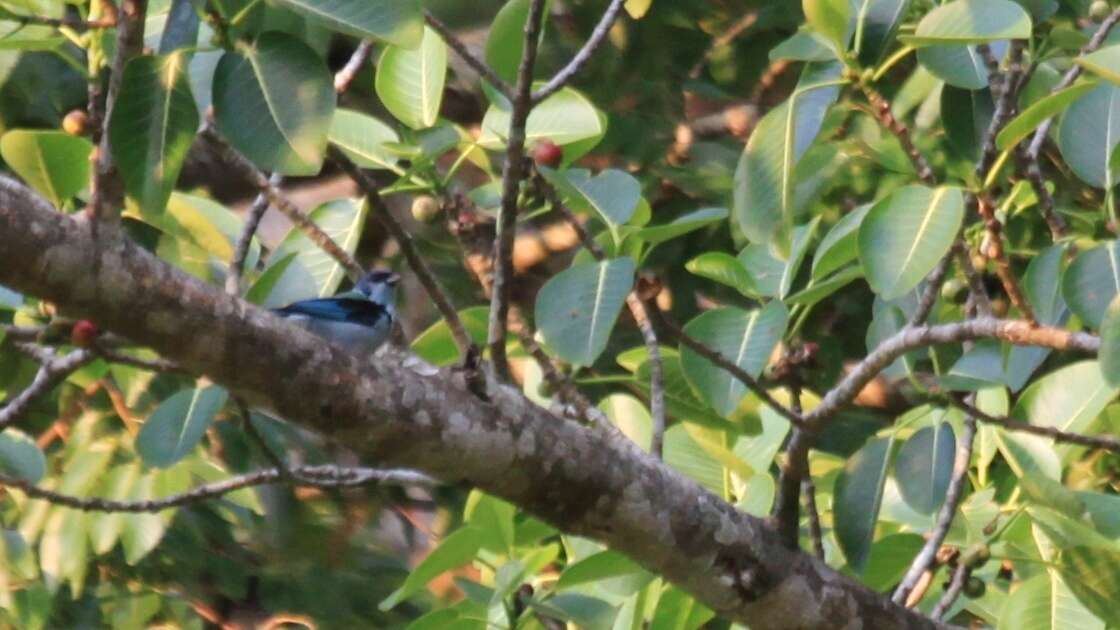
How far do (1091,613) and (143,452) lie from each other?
4.96 ft

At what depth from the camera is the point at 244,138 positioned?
1880 mm

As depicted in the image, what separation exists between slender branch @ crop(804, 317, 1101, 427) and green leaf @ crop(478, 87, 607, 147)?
0.61 metres

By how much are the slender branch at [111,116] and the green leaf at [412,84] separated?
2.63ft

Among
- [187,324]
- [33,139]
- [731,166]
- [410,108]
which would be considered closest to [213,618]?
[731,166]

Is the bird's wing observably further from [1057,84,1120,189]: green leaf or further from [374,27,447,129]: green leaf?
[1057,84,1120,189]: green leaf

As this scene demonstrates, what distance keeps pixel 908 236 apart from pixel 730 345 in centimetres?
41

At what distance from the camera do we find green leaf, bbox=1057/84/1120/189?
94.6 inches

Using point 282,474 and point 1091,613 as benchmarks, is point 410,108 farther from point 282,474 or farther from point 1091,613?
point 1091,613

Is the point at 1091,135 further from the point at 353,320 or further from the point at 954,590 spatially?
the point at 353,320

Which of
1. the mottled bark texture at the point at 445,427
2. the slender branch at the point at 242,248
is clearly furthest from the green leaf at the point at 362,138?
the mottled bark texture at the point at 445,427

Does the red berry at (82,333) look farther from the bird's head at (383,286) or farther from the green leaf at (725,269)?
the bird's head at (383,286)

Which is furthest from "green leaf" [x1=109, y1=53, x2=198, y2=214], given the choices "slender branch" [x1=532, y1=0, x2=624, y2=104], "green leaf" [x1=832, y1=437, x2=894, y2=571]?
"green leaf" [x1=832, y1=437, x2=894, y2=571]

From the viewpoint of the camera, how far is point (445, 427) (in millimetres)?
1949

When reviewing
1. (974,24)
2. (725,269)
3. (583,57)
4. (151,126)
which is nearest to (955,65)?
(974,24)
